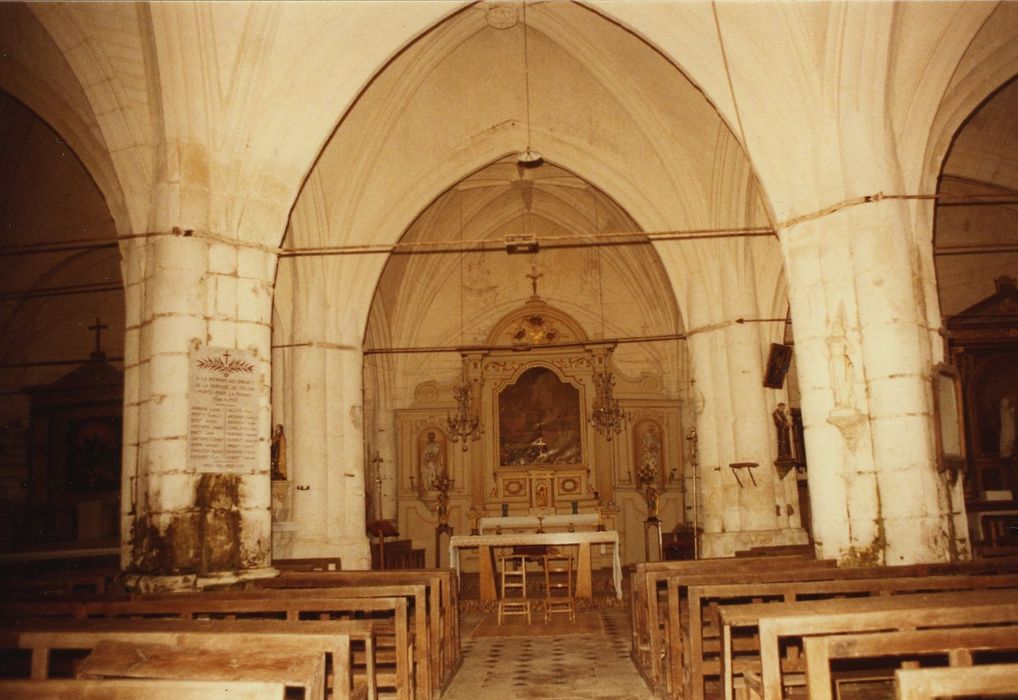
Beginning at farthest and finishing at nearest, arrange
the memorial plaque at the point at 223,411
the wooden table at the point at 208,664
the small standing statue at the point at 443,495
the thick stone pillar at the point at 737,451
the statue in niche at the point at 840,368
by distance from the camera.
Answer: the small standing statue at the point at 443,495, the thick stone pillar at the point at 737,451, the statue in niche at the point at 840,368, the memorial plaque at the point at 223,411, the wooden table at the point at 208,664

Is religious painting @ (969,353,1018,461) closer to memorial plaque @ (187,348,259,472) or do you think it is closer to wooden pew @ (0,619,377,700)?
memorial plaque @ (187,348,259,472)

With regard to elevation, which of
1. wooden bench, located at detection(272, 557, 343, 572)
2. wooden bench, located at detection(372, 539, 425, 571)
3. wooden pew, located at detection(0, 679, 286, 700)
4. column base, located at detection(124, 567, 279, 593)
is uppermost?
wooden pew, located at detection(0, 679, 286, 700)

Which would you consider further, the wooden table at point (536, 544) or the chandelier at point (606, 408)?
the chandelier at point (606, 408)

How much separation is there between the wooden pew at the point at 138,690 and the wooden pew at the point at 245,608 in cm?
224

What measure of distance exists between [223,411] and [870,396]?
5938mm

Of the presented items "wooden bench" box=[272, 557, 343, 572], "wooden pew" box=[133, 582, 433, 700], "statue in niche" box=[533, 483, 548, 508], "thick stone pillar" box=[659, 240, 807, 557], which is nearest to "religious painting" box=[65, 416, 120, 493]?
"wooden bench" box=[272, 557, 343, 572]

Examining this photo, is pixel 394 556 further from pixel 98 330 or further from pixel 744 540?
pixel 98 330

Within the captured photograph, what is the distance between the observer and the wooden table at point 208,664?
3143 mm

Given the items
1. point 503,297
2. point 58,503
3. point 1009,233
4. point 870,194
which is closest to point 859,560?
point 870,194

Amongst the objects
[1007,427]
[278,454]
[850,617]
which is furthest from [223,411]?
[1007,427]

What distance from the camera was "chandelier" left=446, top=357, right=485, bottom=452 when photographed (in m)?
19.0

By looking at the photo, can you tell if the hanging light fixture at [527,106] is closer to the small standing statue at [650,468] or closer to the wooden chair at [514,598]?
the wooden chair at [514,598]

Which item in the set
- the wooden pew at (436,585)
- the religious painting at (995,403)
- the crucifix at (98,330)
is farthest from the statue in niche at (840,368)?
the crucifix at (98,330)

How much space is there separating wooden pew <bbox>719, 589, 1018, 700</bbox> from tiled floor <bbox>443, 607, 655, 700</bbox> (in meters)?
2.35
